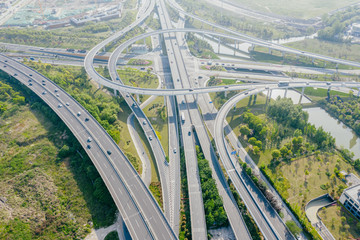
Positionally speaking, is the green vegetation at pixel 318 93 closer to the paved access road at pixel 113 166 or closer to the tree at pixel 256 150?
the tree at pixel 256 150

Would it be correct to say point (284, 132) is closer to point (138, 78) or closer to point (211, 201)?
point (211, 201)

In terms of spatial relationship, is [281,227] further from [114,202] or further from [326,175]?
[114,202]

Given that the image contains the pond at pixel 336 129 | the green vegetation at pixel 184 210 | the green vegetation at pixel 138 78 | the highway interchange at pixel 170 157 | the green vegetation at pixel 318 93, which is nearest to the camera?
the highway interchange at pixel 170 157

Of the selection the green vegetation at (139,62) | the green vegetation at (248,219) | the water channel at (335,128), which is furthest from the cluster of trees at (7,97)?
the water channel at (335,128)

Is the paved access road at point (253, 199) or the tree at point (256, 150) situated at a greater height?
the tree at point (256, 150)

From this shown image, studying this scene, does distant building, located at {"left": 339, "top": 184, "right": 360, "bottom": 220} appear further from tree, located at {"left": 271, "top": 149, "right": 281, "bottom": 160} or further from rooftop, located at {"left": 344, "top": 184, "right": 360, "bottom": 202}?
tree, located at {"left": 271, "top": 149, "right": 281, "bottom": 160}

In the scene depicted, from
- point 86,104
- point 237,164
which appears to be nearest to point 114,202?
point 237,164
